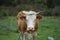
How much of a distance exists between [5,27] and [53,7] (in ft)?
40.7

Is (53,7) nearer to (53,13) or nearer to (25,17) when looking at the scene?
(53,13)

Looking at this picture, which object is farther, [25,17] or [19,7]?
[19,7]

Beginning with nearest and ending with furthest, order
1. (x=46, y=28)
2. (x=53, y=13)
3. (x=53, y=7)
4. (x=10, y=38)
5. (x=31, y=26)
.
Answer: (x=31, y=26)
(x=10, y=38)
(x=46, y=28)
(x=53, y=13)
(x=53, y=7)

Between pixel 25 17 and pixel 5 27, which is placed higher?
pixel 25 17

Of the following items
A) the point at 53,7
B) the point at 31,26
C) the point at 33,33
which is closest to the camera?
the point at 31,26

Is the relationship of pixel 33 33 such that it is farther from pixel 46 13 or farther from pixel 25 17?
pixel 46 13

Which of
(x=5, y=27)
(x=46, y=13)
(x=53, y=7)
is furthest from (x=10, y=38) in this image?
(x=53, y=7)

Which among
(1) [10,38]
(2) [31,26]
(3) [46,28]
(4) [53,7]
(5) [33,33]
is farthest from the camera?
(4) [53,7]

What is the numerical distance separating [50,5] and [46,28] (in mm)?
12317

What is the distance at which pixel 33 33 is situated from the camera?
34.5 ft

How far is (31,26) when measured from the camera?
9797mm

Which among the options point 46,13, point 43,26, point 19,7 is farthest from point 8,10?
point 43,26

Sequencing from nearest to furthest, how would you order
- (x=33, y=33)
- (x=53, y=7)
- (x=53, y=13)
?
(x=33, y=33) → (x=53, y=13) → (x=53, y=7)

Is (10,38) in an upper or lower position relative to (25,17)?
lower
